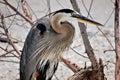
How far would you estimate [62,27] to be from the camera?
0.81 m

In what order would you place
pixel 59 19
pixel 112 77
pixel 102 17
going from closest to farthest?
pixel 59 19 → pixel 112 77 → pixel 102 17

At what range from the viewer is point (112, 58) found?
2.28 metres

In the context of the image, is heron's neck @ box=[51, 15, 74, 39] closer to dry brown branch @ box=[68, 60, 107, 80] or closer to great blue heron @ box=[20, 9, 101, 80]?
great blue heron @ box=[20, 9, 101, 80]

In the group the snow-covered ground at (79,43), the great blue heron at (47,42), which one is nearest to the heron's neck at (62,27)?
the great blue heron at (47,42)

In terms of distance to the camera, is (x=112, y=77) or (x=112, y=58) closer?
(x=112, y=77)

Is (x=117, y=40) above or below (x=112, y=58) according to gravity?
above

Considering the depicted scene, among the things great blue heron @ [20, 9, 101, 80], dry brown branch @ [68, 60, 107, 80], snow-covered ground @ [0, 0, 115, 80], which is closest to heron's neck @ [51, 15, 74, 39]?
great blue heron @ [20, 9, 101, 80]

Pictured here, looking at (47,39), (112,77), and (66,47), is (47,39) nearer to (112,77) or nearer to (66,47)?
(66,47)

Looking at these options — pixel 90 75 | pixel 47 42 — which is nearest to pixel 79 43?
pixel 90 75

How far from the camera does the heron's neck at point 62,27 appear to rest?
811mm

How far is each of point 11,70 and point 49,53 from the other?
134 centimetres

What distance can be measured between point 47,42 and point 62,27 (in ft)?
0.23

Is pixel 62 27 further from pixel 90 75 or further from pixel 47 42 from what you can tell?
pixel 90 75

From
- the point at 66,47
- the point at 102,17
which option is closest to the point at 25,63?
the point at 66,47
